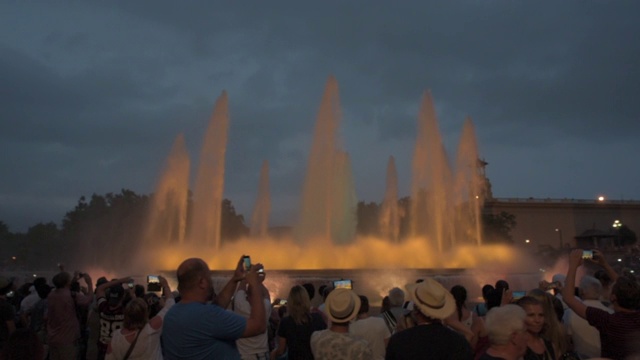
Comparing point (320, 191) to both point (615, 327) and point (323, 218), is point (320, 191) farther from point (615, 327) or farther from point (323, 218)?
point (615, 327)

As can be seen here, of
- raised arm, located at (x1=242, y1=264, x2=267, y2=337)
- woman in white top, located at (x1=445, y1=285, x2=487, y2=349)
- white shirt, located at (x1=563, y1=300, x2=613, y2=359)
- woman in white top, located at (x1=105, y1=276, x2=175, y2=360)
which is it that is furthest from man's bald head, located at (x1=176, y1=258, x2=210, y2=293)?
white shirt, located at (x1=563, y1=300, x2=613, y2=359)

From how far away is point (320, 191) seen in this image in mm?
31719

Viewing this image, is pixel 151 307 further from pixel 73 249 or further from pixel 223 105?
pixel 73 249

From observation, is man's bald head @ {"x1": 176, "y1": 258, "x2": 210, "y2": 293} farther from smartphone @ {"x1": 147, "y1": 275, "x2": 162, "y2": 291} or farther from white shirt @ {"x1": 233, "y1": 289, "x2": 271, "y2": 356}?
smartphone @ {"x1": 147, "y1": 275, "x2": 162, "y2": 291}

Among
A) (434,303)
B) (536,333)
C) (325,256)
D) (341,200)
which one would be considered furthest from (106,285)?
(341,200)

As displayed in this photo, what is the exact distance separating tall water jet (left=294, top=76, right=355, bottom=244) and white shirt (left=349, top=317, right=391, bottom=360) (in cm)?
2472

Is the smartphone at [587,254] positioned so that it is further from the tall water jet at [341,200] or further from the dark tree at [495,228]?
the dark tree at [495,228]

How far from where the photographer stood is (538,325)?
4.57m

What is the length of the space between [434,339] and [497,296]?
3182 millimetres

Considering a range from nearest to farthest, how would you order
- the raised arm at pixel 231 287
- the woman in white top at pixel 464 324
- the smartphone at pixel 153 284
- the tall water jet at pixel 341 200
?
the raised arm at pixel 231 287
the woman in white top at pixel 464 324
the smartphone at pixel 153 284
the tall water jet at pixel 341 200

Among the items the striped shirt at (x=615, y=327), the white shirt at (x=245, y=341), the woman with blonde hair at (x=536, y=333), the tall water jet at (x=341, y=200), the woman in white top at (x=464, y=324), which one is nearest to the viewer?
the woman with blonde hair at (x=536, y=333)

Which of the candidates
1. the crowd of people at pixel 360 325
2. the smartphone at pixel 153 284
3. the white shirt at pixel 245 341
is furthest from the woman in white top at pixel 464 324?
the smartphone at pixel 153 284

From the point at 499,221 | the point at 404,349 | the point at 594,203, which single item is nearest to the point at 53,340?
the point at 404,349

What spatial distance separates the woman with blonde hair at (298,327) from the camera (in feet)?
19.0
